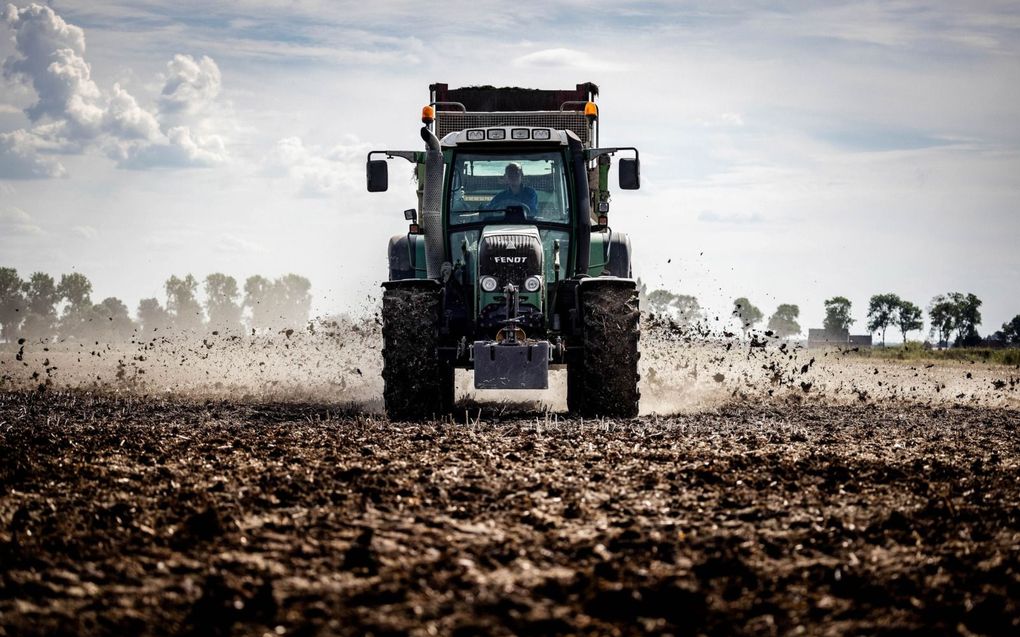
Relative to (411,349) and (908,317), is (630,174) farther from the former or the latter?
(908,317)

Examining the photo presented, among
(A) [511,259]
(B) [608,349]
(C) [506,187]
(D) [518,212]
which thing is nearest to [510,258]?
(A) [511,259]

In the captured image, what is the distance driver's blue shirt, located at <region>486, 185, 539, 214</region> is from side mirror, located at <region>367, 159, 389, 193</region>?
128 cm

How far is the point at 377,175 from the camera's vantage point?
12477mm

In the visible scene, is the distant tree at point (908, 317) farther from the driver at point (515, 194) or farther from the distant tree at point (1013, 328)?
the driver at point (515, 194)

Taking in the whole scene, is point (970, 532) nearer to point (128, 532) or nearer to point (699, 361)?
point (128, 532)

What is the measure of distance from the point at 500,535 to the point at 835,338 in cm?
8942

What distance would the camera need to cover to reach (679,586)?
4363 millimetres

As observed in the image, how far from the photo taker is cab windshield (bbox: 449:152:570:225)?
12398mm

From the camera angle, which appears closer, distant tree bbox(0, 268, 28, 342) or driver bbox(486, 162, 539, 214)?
driver bbox(486, 162, 539, 214)

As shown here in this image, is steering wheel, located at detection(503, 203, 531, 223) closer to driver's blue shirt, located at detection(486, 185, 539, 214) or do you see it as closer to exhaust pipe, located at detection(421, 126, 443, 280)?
driver's blue shirt, located at detection(486, 185, 539, 214)

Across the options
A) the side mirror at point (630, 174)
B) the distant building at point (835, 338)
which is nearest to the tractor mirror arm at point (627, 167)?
the side mirror at point (630, 174)

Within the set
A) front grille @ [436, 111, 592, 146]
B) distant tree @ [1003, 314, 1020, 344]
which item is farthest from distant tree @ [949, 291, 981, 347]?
front grille @ [436, 111, 592, 146]

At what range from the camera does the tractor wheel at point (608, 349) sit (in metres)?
11.2

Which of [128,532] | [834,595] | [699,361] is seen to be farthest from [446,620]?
[699,361]
